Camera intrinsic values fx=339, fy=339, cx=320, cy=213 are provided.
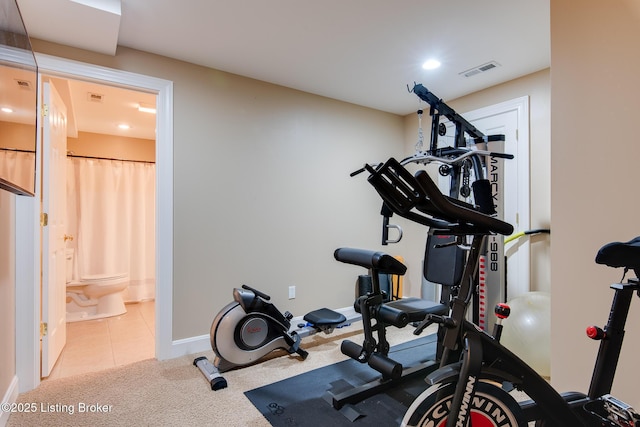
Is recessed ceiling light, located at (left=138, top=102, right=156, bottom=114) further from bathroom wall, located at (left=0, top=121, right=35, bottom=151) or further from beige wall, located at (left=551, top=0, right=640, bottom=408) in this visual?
beige wall, located at (left=551, top=0, right=640, bottom=408)

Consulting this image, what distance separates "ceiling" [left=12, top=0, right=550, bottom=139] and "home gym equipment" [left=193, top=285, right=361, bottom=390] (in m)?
1.85

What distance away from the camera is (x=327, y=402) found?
Result: 6.63 feet

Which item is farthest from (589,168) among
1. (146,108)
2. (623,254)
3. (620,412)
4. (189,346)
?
(146,108)

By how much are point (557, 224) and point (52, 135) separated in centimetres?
331

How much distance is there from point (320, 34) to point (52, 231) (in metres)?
2.39

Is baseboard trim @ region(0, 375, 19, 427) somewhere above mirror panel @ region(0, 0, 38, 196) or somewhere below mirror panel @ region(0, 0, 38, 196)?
below

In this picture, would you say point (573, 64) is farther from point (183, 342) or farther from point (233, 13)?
point (183, 342)

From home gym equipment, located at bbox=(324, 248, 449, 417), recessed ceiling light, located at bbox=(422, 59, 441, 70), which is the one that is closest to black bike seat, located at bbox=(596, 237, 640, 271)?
home gym equipment, located at bbox=(324, 248, 449, 417)

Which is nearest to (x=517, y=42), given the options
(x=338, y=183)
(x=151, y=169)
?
(x=338, y=183)

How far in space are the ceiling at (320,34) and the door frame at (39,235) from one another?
0.64ft

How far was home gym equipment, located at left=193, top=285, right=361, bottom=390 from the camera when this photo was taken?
7.86ft

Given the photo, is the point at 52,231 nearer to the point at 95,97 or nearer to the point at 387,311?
the point at 95,97

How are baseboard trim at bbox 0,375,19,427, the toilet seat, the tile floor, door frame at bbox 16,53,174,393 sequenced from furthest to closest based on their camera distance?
the toilet seat < the tile floor < door frame at bbox 16,53,174,393 < baseboard trim at bbox 0,375,19,427

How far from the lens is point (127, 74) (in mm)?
2539
